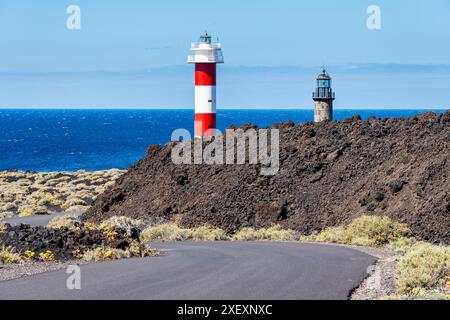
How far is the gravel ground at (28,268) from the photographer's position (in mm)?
16636

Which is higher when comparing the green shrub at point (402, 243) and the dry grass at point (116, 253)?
the dry grass at point (116, 253)

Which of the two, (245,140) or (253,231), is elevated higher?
(245,140)

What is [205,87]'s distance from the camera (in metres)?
40.8

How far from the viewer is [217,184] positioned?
3353cm

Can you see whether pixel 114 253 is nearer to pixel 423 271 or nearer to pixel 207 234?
pixel 423 271

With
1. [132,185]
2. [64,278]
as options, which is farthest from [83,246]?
[132,185]

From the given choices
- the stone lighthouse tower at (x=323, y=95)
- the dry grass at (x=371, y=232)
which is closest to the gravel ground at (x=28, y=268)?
the dry grass at (x=371, y=232)

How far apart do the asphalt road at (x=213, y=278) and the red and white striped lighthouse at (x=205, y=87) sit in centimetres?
1968

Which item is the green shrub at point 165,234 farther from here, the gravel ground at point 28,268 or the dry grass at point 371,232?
the gravel ground at point 28,268

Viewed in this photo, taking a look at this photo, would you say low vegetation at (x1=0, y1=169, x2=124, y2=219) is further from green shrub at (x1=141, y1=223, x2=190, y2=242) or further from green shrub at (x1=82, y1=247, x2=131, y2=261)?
green shrub at (x1=82, y1=247, x2=131, y2=261)

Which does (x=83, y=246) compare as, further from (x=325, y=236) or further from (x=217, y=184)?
(x=217, y=184)

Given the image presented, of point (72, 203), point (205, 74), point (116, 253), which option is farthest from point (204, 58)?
point (116, 253)
